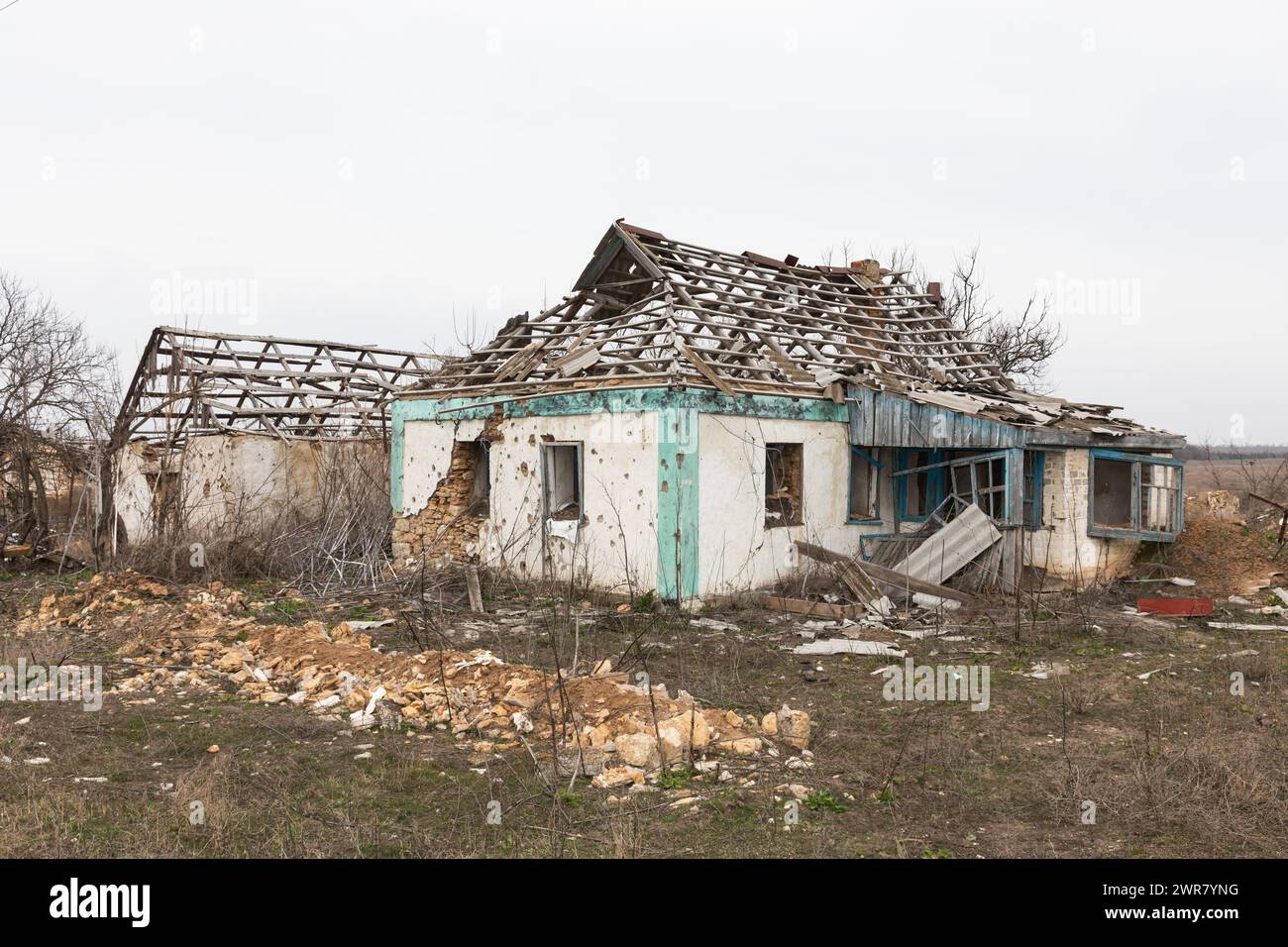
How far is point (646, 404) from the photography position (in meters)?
12.5

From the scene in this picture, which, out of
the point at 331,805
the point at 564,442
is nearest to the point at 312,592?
the point at 564,442

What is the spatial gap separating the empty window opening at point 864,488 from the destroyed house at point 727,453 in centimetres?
2

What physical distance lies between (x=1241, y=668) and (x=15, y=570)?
17415mm

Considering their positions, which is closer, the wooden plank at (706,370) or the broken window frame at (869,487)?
the wooden plank at (706,370)

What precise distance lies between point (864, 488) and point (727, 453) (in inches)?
122

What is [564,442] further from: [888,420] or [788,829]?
[788,829]

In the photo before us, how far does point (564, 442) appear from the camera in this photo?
13.6m

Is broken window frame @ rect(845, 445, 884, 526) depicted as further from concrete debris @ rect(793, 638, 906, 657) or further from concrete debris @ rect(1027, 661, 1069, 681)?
concrete debris @ rect(1027, 661, 1069, 681)

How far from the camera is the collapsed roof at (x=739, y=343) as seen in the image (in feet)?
44.6

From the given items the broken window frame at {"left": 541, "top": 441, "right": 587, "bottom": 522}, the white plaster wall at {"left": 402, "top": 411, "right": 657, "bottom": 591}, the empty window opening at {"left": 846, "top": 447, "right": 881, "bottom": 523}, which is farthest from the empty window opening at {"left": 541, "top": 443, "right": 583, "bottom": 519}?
the empty window opening at {"left": 846, "top": 447, "right": 881, "bottom": 523}

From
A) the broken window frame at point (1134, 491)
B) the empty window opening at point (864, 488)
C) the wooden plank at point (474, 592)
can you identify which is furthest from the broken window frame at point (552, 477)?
the broken window frame at point (1134, 491)

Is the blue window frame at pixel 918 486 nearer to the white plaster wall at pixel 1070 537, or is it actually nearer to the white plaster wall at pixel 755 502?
the white plaster wall at pixel 755 502

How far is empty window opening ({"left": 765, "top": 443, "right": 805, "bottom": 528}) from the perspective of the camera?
13.8m

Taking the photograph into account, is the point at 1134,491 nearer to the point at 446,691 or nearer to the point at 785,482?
the point at 785,482
